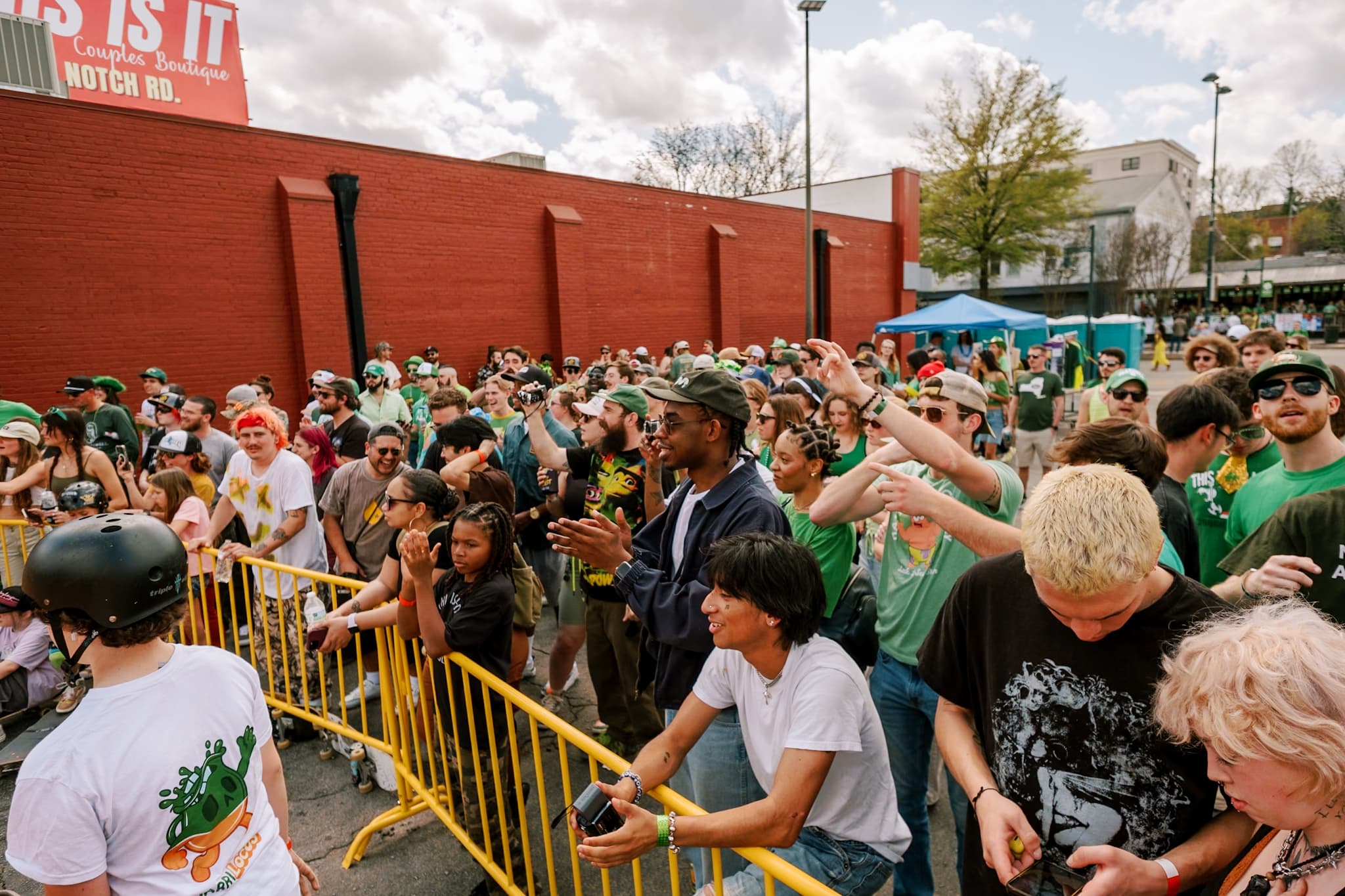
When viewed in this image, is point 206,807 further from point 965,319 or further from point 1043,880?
point 965,319

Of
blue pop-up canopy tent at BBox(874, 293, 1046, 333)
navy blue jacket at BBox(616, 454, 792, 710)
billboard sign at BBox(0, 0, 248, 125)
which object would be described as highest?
billboard sign at BBox(0, 0, 248, 125)

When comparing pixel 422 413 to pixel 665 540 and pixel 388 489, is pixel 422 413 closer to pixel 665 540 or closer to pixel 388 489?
pixel 388 489

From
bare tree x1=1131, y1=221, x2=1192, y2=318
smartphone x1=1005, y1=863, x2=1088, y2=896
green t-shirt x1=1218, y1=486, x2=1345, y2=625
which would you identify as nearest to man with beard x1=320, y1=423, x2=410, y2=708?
smartphone x1=1005, y1=863, x2=1088, y2=896

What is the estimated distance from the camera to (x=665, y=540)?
3035 mm

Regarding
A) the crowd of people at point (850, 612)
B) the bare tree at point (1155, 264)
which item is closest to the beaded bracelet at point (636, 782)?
the crowd of people at point (850, 612)

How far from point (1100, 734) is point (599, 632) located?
3021 mm

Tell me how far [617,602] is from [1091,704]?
9.32 feet

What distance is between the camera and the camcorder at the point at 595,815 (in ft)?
6.11

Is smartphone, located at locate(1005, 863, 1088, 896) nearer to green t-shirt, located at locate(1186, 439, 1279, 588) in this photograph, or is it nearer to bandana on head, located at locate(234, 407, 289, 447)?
green t-shirt, located at locate(1186, 439, 1279, 588)

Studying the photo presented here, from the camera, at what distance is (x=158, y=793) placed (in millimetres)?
1740

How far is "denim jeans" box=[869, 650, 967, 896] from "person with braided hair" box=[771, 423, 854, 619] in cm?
51

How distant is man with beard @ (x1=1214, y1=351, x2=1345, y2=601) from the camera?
278 centimetres

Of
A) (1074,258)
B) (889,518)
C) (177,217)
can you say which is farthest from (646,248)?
(1074,258)

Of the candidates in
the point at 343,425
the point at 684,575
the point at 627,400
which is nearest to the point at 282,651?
the point at 343,425
